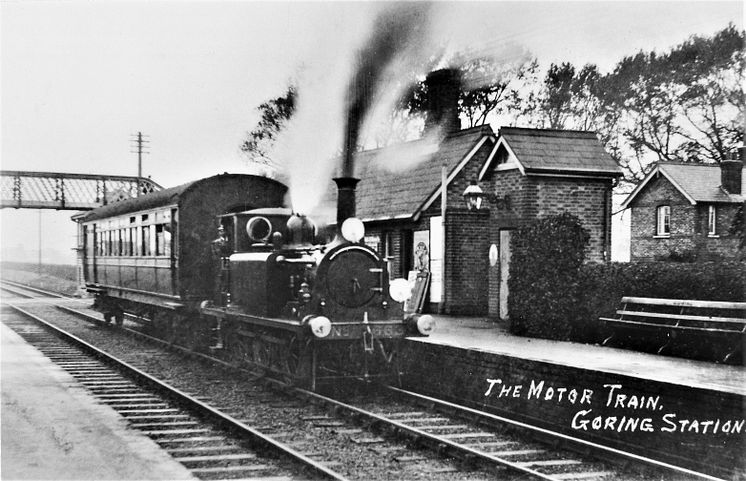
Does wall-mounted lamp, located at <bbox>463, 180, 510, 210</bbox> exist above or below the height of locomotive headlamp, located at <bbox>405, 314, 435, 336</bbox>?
above

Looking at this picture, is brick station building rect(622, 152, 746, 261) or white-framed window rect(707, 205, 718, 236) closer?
brick station building rect(622, 152, 746, 261)

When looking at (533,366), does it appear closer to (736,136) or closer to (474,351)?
(474,351)

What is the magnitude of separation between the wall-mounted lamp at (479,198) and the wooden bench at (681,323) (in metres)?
4.32

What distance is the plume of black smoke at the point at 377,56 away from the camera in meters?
9.52

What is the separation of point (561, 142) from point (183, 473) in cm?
1171

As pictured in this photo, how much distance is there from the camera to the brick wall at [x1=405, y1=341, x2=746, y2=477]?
7.07 meters

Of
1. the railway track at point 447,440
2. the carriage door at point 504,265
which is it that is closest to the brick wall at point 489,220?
the carriage door at point 504,265

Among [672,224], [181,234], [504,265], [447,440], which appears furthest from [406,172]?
[672,224]

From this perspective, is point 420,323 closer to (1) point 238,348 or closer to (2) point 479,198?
(1) point 238,348

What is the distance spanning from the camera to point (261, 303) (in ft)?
34.6

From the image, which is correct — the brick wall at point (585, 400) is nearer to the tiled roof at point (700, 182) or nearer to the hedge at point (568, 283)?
the hedge at point (568, 283)

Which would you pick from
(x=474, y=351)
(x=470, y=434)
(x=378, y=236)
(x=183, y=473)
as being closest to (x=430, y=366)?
(x=474, y=351)

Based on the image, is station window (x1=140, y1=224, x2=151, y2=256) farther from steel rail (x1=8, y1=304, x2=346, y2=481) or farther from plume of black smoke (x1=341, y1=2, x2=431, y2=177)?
plume of black smoke (x1=341, y1=2, x2=431, y2=177)

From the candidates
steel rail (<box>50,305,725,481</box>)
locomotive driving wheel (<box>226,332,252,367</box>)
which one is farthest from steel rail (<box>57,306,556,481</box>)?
locomotive driving wheel (<box>226,332,252,367</box>)
